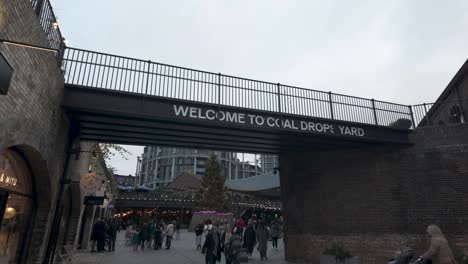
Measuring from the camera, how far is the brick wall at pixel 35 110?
5.79 meters

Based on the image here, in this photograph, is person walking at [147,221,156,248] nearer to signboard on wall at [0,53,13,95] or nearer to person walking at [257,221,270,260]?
person walking at [257,221,270,260]

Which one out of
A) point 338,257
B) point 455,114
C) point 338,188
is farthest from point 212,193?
point 338,257

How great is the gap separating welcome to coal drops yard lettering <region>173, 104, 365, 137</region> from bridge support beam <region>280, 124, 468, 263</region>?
2196 millimetres

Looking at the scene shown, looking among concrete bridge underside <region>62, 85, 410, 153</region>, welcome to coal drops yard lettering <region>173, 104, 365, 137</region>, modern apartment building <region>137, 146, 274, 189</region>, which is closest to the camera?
concrete bridge underside <region>62, 85, 410, 153</region>

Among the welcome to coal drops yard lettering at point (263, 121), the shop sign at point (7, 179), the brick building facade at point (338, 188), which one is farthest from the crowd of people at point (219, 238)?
the shop sign at point (7, 179)

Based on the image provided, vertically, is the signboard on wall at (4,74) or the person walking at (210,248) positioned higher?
the signboard on wall at (4,74)

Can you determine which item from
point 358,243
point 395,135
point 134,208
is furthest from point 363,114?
point 134,208

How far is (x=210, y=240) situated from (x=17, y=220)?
6025 millimetres

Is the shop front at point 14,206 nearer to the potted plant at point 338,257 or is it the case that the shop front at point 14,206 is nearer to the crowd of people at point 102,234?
the crowd of people at point 102,234

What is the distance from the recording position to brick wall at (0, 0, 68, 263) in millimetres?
5789

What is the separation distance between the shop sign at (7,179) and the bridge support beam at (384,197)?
39.2 feet

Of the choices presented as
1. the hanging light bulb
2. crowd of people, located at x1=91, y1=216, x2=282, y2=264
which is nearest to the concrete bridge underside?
the hanging light bulb

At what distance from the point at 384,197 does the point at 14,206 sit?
44.6 ft

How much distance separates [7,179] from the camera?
7.87 metres
